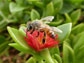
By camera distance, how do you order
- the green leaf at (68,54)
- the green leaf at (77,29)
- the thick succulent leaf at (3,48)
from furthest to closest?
the thick succulent leaf at (3,48) → the green leaf at (77,29) → the green leaf at (68,54)

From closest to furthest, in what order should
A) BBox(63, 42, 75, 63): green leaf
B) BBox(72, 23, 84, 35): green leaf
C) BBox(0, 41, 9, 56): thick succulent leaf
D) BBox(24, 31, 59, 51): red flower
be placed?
BBox(24, 31, 59, 51): red flower, BBox(63, 42, 75, 63): green leaf, BBox(72, 23, 84, 35): green leaf, BBox(0, 41, 9, 56): thick succulent leaf

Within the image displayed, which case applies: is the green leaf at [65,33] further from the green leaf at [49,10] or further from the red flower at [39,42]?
the green leaf at [49,10]

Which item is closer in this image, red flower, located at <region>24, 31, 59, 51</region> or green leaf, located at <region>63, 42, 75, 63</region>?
red flower, located at <region>24, 31, 59, 51</region>

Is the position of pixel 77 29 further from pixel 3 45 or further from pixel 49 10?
pixel 3 45

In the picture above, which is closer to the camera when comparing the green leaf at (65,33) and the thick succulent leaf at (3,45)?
the green leaf at (65,33)

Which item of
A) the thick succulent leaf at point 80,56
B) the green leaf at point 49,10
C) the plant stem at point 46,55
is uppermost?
the green leaf at point 49,10

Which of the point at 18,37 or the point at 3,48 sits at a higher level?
the point at 18,37

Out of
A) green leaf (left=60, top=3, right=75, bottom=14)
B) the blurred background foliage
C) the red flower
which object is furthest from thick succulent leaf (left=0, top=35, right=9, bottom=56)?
the red flower

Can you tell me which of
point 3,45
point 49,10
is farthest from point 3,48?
point 49,10

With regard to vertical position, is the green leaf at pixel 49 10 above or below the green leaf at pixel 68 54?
above

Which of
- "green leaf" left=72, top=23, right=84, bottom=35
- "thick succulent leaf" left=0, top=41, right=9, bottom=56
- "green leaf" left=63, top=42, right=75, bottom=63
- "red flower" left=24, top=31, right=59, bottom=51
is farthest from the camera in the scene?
"thick succulent leaf" left=0, top=41, right=9, bottom=56

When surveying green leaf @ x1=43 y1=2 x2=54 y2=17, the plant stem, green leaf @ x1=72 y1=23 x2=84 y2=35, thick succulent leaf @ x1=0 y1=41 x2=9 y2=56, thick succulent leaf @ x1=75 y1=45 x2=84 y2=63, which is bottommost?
thick succulent leaf @ x1=0 y1=41 x2=9 y2=56

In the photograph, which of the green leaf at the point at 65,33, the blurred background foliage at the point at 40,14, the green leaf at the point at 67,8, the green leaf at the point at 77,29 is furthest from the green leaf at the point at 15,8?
the green leaf at the point at 65,33

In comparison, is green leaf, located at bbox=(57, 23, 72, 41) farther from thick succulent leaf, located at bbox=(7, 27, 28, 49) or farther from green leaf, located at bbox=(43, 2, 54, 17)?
green leaf, located at bbox=(43, 2, 54, 17)
